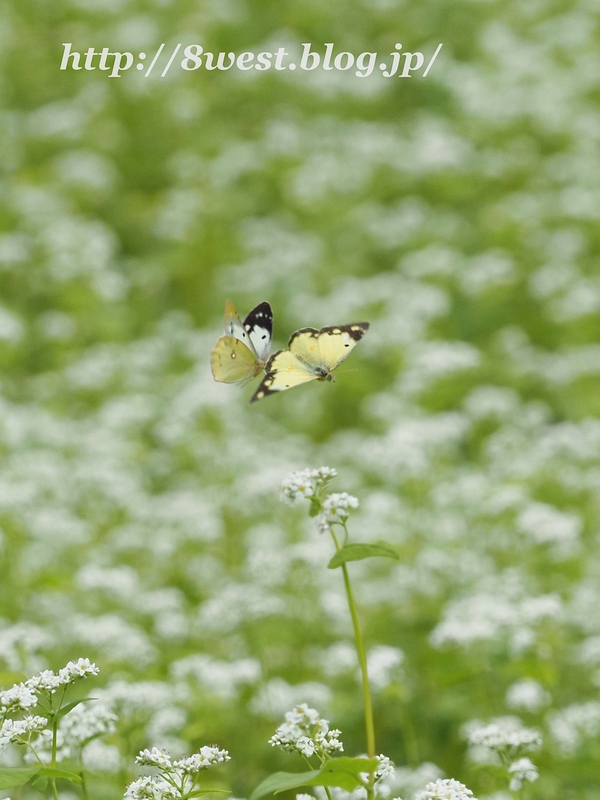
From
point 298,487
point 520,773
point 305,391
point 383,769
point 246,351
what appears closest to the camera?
point 383,769

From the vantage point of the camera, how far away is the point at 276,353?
3156 mm

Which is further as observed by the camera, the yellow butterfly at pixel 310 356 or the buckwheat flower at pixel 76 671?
the yellow butterfly at pixel 310 356

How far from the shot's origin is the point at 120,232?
12781 mm

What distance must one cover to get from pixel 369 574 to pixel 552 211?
5.94m

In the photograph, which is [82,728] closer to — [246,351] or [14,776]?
[14,776]

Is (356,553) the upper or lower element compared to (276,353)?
lower

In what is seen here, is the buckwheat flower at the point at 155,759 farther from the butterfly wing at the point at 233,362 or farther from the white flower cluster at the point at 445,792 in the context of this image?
the butterfly wing at the point at 233,362

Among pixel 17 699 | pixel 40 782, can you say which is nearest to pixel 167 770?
pixel 40 782

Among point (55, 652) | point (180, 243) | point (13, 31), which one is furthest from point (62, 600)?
point (13, 31)

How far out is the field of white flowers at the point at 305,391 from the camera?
4.92 meters

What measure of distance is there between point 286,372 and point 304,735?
3.57 feet

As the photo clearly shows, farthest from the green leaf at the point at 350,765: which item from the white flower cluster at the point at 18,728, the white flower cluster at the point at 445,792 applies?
the white flower cluster at the point at 18,728

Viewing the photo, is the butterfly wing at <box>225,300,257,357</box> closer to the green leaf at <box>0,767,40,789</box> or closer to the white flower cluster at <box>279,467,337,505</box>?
the white flower cluster at <box>279,467,337,505</box>

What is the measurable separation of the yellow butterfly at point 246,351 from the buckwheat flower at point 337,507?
2.47 ft
